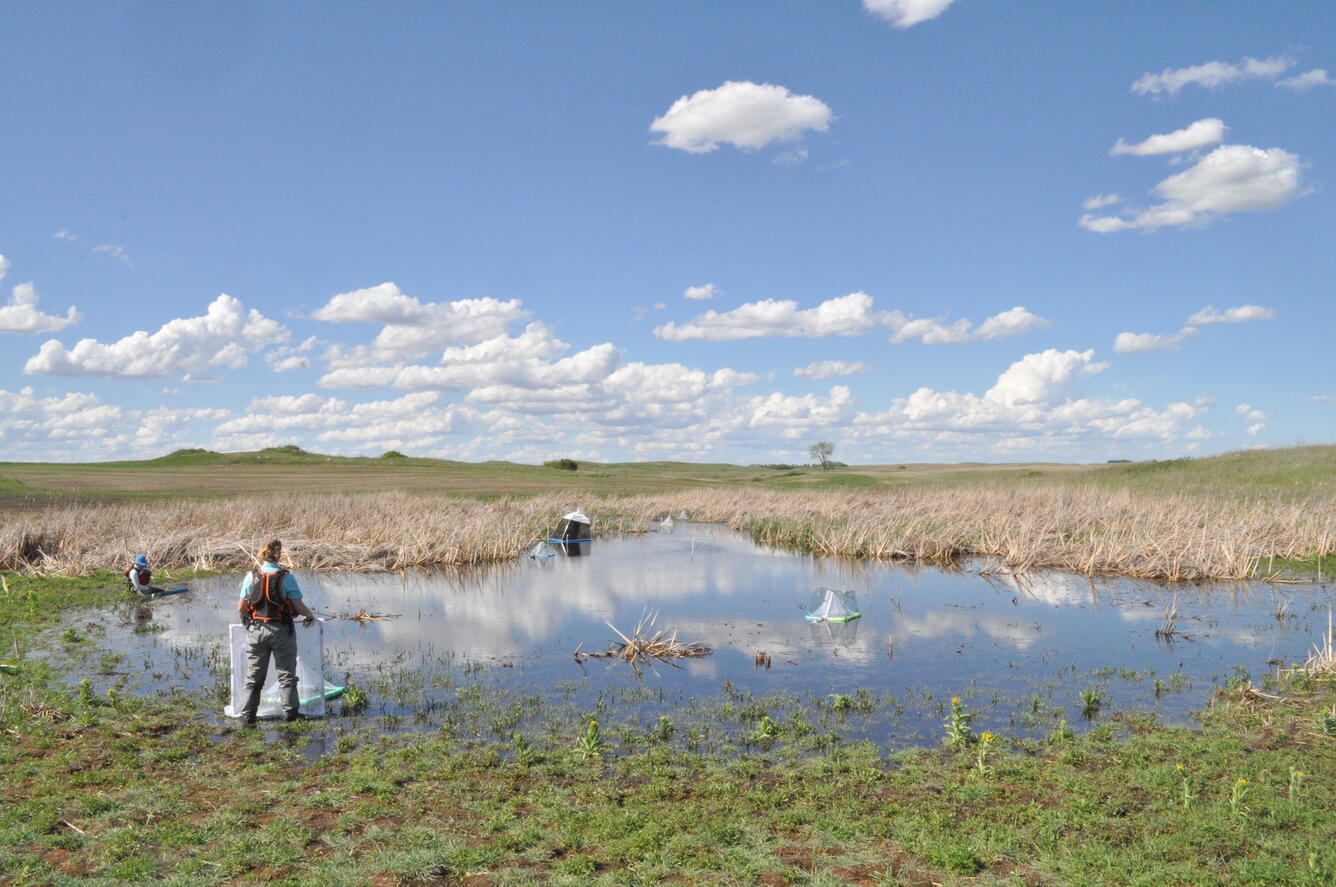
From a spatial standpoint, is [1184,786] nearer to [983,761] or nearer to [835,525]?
[983,761]

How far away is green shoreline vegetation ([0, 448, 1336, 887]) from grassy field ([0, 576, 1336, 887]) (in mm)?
28

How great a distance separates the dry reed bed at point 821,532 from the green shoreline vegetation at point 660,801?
13668mm

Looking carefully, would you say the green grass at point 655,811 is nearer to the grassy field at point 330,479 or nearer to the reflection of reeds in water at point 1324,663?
the reflection of reeds in water at point 1324,663

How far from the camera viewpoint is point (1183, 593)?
66.8 ft

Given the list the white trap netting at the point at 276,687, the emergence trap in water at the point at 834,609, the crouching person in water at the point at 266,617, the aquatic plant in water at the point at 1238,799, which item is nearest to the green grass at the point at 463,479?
the emergence trap in water at the point at 834,609

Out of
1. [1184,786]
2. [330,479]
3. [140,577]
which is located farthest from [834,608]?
[330,479]

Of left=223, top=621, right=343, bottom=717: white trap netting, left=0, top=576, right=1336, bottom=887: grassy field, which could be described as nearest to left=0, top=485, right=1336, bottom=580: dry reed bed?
left=0, top=576, right=1336, bottom=887: grassy field

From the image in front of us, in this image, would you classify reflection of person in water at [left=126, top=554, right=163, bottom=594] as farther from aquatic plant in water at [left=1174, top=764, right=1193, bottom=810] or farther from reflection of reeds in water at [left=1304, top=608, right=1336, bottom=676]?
reflection of reeds in water at [left=1304, top=608, right=1336, bottom=676]

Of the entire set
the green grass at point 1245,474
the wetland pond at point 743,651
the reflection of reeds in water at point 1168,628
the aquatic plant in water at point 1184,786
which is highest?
the green grass at point 1245,474

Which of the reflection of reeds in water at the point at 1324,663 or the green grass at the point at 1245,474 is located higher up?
the green grass at the point at 1245,474

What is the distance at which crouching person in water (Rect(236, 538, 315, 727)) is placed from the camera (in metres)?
9.86

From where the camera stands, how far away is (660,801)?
7.62 metres

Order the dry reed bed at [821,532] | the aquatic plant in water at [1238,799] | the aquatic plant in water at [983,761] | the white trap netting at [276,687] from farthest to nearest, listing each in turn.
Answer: the dry reed bed at [821,532] → the white trap netting at [276,687] → the aquatic plant in water at [983,761] → the aquatic plant in water at [1238,799]

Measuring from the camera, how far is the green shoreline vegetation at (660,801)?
244 inches
